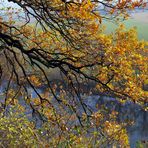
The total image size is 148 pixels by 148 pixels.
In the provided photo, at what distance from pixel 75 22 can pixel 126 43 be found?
6.72ft

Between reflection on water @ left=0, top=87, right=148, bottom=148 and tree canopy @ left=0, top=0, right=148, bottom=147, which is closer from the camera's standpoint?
tree canopy @ left=0, top=0, right=148, bottom=147

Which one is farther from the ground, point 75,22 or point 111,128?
point 111,128

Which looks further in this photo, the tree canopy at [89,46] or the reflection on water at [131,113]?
the reflection on water at [131,113]

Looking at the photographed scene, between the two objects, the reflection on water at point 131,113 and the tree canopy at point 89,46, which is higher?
the reflection on water at point 131,113

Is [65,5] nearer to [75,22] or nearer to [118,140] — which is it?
[75,22]

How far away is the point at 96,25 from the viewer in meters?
12.8

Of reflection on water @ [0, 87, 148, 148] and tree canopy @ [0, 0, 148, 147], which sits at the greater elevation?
reflection on water @ [0, 87, 148, 148]

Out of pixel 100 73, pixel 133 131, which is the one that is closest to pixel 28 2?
pixel 100 73

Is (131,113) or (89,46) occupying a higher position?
(131,113)

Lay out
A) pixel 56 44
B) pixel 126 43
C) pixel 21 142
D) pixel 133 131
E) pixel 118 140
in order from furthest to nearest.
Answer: pixel 133 131, pixel 118 140, pixel 21 142, pixel 56 44, pixel 126 43

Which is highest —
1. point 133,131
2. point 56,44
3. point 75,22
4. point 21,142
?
point 133,131

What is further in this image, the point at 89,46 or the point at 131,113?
the point at 131,113

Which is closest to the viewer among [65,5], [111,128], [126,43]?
[65,5]

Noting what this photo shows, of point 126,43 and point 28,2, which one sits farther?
point 126,43
